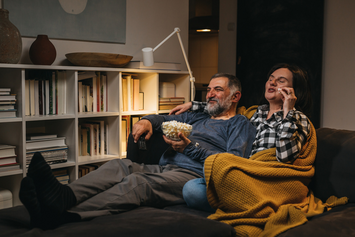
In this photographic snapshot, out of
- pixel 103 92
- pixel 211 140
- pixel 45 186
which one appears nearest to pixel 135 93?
pixel 103 92

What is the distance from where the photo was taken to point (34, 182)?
1.28 metres

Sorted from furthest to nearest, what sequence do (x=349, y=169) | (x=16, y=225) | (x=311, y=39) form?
1. (x=311, y=39)
2. (x=349, y=169)
3. (x=16, y=225)

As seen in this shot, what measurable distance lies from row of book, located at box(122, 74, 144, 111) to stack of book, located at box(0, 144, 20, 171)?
99 centimetres

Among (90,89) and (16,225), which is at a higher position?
(90,89)

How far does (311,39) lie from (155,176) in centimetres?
244

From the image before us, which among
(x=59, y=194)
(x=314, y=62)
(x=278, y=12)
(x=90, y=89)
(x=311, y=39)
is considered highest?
(x=278, y=12)

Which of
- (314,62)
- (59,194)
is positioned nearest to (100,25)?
(59,194)

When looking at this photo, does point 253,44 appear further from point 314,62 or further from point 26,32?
point 26,32

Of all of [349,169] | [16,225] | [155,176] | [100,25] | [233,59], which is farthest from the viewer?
[233,59]

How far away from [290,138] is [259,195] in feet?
1.21

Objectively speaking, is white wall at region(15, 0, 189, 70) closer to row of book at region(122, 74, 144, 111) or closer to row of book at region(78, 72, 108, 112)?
row of book at region(78, 72, 108, 112)

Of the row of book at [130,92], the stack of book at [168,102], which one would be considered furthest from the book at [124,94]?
the stack of book at [168,102]

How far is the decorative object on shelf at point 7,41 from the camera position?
6.98ft

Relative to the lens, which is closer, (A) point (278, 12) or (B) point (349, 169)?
(B) point (349, 169)
